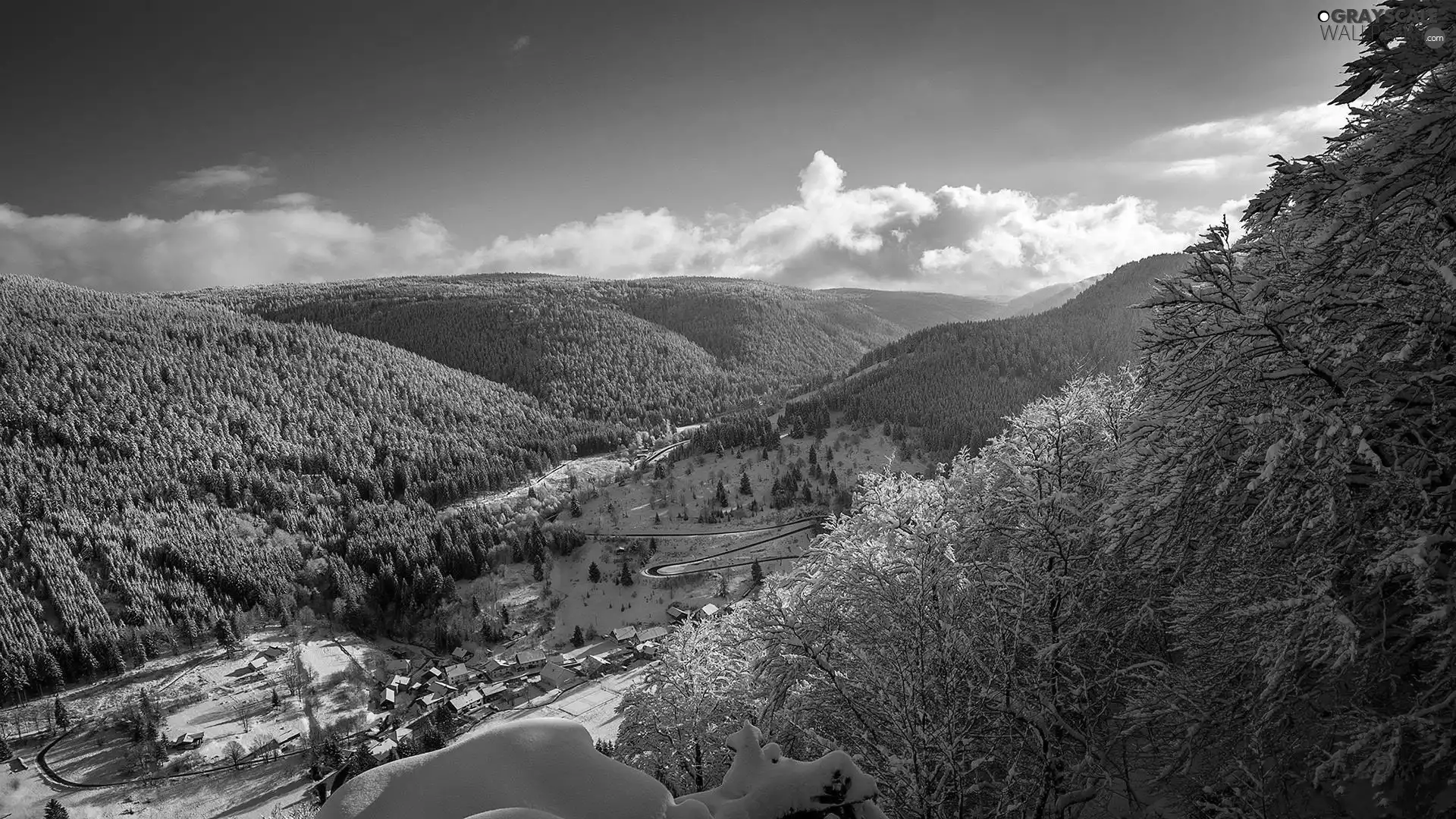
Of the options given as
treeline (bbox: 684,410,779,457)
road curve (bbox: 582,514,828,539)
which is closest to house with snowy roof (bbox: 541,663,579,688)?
road curve (bbox: 582,514,828,539)

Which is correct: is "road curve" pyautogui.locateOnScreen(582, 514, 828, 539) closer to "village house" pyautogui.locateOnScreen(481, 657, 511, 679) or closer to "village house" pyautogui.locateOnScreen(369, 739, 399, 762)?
"village house" pyautogui.locateOnScreen(481, 657, 511, 679)

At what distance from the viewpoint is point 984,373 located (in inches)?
6585

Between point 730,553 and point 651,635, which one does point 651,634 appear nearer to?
point 651,635

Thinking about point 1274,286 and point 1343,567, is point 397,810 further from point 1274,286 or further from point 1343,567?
point 1274,286

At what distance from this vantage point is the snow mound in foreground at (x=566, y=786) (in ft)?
21.1

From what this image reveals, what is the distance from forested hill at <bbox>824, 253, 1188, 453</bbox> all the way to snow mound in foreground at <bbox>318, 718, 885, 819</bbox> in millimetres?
126881

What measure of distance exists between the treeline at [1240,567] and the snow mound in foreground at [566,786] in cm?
283

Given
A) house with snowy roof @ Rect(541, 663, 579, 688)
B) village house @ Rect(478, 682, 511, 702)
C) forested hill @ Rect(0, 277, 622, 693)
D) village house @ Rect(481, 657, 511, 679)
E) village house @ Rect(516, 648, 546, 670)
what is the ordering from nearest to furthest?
village house @ Rect(478, 682, 511, 702), house with snowy roof @ Rect(541, 663, 579, 688), village house @ Rect(481, 657, 511, 679), village house @ Rect(516, 648, 546, 670), forested hill @ Rect(0, 277, 622, 693)

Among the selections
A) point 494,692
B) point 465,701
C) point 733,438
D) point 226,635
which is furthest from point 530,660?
point 733,438

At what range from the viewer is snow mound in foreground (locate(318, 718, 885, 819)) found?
254 inches

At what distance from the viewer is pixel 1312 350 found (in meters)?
7.40

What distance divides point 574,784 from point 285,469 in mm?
204992

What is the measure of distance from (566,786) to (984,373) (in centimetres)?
17576

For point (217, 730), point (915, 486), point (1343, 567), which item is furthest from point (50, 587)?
point (1343, 567)
